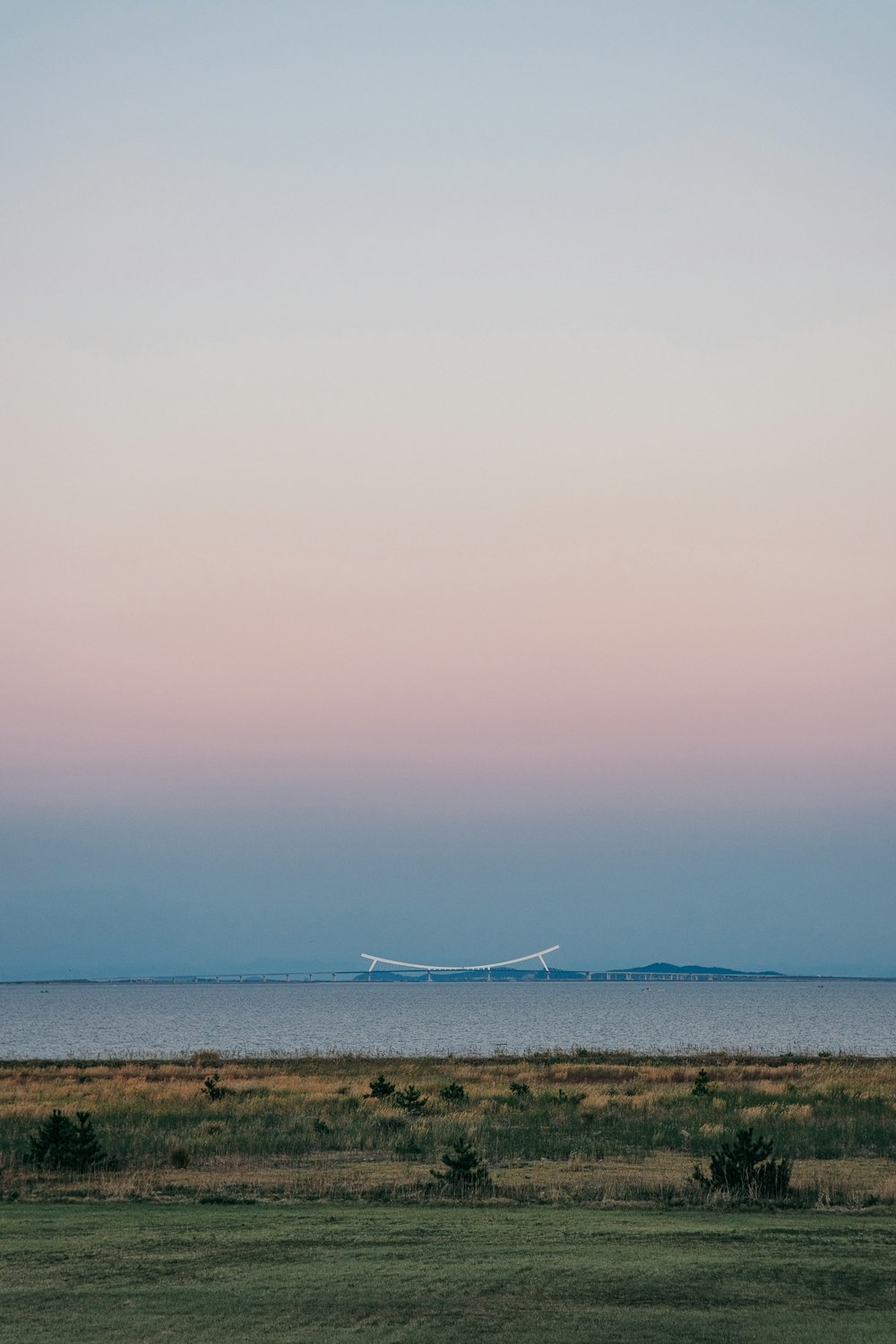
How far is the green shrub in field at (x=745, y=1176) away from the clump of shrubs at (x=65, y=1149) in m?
10.8

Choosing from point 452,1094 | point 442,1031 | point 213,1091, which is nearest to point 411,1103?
point 452,1094

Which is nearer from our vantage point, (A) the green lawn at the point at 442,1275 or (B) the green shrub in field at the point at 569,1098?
(A) the green lawn at the point at 442,1275

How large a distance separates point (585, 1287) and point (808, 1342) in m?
2.60

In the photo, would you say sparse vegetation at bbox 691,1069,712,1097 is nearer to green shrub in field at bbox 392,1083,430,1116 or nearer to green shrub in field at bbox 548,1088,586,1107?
green shrub in field at bbox 548,1088,586,1107

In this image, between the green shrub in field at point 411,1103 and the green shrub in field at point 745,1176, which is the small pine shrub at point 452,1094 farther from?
the green shrub in field at point 745,1176

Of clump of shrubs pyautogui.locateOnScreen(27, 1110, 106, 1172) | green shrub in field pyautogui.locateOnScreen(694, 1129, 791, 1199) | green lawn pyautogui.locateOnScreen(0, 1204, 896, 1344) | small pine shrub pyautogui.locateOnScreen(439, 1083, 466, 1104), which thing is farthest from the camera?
small pine shrub pyautogui.locateOnScreen(439, 1083, 466, 1104)

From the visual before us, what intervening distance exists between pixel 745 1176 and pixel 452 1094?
19608 millimetres

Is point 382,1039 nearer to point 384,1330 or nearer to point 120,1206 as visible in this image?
point 120,1206

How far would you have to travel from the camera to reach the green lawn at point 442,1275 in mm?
11492

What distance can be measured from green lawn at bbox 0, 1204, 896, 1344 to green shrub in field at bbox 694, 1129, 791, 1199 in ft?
5.13

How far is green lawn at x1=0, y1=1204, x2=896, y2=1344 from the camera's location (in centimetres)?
1149

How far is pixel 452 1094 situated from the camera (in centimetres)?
3859

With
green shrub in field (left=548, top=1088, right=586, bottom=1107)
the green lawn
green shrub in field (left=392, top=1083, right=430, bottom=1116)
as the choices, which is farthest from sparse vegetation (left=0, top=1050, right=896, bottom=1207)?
the green lawn

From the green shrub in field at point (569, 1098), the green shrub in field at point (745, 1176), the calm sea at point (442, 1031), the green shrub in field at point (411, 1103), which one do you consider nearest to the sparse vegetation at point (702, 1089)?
the green shrub in field at point (569, 1098)
